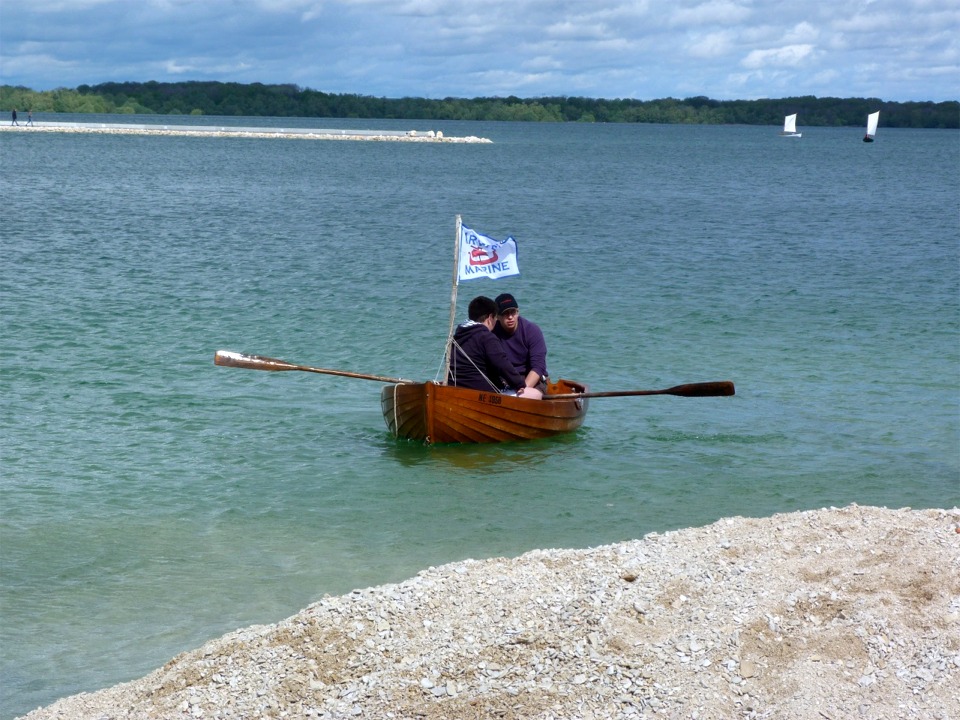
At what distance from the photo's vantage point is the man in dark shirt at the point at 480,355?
40.6 feet

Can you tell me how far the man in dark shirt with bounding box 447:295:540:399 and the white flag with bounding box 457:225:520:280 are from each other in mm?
296

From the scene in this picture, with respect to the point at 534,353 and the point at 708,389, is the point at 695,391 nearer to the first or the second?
the point at 708,389

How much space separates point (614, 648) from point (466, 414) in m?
6.73

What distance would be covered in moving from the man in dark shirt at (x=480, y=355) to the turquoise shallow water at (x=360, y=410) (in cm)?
73

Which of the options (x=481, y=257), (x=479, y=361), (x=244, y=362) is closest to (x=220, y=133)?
(x=244, y=362)

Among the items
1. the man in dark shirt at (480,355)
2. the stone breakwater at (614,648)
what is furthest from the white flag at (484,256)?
the stone breakwater at (614,648)

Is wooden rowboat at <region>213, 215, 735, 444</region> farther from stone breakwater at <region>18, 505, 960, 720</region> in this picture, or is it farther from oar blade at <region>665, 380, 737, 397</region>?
stone breakwater at <region>18, 505, 960, 720</region>

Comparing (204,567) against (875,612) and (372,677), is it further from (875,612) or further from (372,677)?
(875,612)

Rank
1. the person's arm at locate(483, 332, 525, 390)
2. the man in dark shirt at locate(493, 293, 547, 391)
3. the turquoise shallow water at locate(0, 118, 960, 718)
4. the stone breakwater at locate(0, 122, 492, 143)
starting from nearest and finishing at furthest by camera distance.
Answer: the turquoise shallow water at locate(0, 118, 960, 718), the person's arm at locate(483, 332, 525, 390), the man in dark shirt at locate(493, 293, 547, 391), the stone breakwater at locate(0, 122, 492, 143)

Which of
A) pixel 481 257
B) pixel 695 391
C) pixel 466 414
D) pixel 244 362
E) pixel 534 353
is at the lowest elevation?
pixel 466 414

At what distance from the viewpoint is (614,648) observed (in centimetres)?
589

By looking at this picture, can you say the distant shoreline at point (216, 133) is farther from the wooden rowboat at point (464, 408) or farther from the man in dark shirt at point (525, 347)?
the man in dark shirt at point (525, 347)

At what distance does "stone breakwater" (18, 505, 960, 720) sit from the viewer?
5.51 m

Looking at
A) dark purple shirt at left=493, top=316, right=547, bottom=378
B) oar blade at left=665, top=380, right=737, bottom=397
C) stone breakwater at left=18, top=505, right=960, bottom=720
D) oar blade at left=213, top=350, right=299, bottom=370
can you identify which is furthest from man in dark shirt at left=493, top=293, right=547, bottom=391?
stone breakwater at left=18, top=505, right=960, bottom=720
